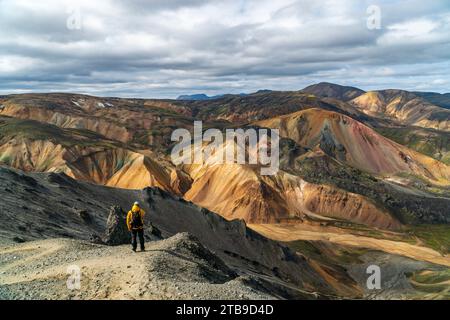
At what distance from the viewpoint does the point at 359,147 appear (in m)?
173

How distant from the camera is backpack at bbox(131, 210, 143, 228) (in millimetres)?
19761

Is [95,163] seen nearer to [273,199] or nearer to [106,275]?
[273,199]

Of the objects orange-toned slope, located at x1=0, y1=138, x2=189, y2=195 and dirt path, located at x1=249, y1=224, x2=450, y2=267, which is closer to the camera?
dirt path, located at x1=249, y1=224, x2=450, y2=267

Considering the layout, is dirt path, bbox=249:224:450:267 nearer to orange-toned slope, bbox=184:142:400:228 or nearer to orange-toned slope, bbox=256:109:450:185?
orange-toned slope, bbox=184:142:400:228

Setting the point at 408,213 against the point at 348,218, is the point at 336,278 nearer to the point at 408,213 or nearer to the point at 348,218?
the point at 348,218

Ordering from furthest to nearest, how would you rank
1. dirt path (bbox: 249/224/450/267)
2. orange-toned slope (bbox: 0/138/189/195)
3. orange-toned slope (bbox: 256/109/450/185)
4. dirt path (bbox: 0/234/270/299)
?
1. orange-toned slope (bbox: 256/109/450/185)
2. orange-toned slope (bbox: 0/138/189/195)
3. dirt path (bbox: 249/224/450/267)
4. dirt path (bbox: 0/234/270/299)

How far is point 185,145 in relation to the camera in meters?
155
